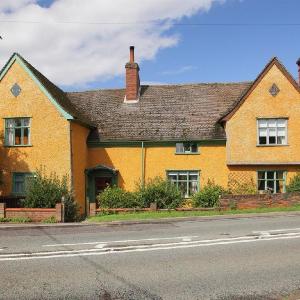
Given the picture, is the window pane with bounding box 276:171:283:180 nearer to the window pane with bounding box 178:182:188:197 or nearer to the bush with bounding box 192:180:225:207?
the bush with bounding box 192:180:225:207

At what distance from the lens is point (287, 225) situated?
49.7 feet

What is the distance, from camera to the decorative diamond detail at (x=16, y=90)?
80.6ft

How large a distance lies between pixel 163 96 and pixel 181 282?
22134mm

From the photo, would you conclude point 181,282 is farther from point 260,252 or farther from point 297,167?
point 297,167

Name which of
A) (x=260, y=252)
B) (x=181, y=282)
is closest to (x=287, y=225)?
(x=260, y=252)

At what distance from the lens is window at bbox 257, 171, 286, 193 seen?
24844mm

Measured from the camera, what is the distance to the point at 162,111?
90.8 ft

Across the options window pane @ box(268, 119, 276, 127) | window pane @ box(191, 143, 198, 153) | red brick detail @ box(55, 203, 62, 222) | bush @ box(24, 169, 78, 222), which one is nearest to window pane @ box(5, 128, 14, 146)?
bush @ box(24, 169, 78, 222)

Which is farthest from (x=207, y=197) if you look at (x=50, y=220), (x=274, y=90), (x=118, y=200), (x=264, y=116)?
(x=50, y=220)

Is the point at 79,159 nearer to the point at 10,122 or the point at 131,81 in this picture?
the point at 10,122

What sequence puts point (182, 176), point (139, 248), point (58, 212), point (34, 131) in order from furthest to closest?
point (182, 176)
point (34, 131)
point (58, 212)
point (139, 248)

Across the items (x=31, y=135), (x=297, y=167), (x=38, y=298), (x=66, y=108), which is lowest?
(x=38, y=298)

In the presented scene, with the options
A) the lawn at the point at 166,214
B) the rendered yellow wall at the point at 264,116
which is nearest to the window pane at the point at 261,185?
the rendered yellow wall at the point at 264,116

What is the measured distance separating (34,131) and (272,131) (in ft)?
45.7
